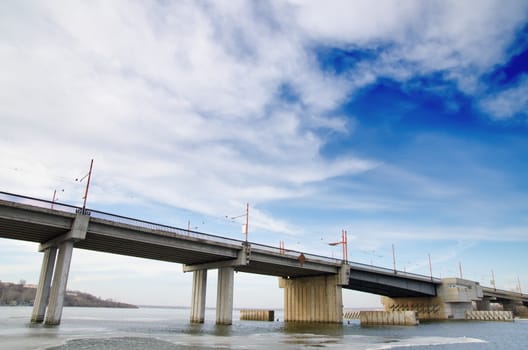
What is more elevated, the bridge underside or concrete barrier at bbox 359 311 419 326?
the bridge underside

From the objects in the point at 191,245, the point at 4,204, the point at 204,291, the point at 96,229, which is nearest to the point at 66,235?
the point at 96,229

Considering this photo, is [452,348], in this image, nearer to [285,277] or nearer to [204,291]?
[204,291]

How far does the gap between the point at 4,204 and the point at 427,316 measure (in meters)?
93.0

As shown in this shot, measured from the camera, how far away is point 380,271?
263 feet

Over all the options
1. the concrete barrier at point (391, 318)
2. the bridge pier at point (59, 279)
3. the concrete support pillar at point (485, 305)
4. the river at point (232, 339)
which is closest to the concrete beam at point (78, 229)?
the bridge pier at point (59, 279)

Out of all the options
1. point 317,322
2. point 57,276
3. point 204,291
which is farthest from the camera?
point 317,322

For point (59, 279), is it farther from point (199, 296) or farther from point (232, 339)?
point (199, 296)

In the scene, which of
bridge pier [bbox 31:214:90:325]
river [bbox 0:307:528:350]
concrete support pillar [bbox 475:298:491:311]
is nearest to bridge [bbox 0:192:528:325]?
bridge pier [bbox 31:214:90:325]

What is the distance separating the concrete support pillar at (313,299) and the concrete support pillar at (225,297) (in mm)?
21424

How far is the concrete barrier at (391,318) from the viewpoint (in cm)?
6488

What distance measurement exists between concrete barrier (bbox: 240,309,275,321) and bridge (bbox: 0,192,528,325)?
828cm

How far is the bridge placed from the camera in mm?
40688

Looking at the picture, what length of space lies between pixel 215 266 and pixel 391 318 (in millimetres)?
32001

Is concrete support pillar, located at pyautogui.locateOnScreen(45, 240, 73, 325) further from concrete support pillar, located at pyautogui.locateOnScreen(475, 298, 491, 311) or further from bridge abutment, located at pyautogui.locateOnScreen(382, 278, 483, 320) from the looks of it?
concrete support pillar, located at pyautogui.locateOnScreen(475, 298, 491, 311)
